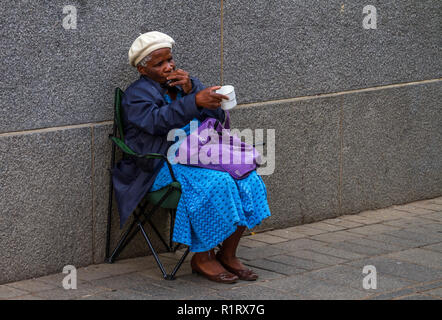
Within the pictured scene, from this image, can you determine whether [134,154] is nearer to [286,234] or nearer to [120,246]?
[120,246]

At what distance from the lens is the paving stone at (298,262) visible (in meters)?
5.12

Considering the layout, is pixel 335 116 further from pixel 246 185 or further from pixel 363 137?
pixel 246 185

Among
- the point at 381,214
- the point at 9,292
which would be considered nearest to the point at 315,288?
the point at 9,292

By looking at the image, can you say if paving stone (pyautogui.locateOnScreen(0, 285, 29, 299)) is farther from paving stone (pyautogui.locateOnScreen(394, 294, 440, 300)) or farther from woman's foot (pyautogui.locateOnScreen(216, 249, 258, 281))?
paving stone (pyautogui.locateOnScreen(394, 294, 440, 300))

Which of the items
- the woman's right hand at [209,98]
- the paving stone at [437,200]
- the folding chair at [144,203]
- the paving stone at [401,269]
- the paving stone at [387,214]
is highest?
the woman's right hand at [209,98]

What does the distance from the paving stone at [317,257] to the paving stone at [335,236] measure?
1.23ft

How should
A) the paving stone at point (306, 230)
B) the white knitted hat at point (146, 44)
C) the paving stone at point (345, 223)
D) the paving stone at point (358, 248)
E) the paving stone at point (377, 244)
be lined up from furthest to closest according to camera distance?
the paving stone at point (345, 223) → the paving stone at point (306, 230) → the paving stone at point (377, 244) → the paving stone at point (358, 248) → the white knitted hat at point (146, 44)

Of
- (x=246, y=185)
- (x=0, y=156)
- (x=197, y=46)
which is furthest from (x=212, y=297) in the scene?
(x=197, y=46)

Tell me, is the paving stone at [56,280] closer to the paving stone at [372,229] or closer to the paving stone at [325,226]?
the paving stone at [325,226]

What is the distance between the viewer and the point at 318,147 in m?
6.23

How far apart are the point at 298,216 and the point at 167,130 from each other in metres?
1.83

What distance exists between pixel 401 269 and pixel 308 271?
1.98ft

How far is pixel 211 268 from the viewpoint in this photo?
15.6 feet

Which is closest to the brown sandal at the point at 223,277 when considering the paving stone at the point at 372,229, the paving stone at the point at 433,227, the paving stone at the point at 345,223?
the paving stone at the point at 372,229
